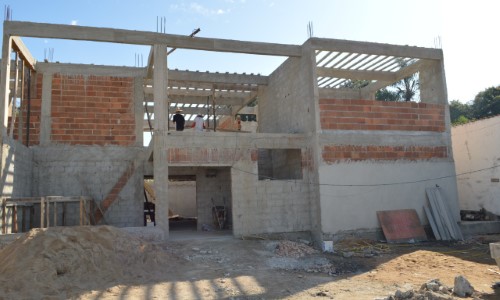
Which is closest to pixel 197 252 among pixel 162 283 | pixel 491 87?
pixel 162 283

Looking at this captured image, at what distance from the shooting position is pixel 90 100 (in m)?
12.6

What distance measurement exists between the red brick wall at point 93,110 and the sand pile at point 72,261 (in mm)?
5056

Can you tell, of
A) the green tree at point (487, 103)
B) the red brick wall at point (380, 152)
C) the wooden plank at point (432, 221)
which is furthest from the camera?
the green tree at point (487, 103)

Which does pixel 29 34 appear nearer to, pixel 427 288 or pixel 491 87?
pixel 427 288

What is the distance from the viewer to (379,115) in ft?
40.3

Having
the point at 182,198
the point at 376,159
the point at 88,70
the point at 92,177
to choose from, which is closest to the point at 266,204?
the point at 376,159

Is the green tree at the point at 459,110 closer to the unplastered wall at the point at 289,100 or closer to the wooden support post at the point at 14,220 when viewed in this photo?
the unplastered wall at the point at 289,100

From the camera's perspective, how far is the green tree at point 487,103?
30.1 m

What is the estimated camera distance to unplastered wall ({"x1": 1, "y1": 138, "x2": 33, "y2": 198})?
373 inches

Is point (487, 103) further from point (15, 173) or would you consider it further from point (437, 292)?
point (15, 173)

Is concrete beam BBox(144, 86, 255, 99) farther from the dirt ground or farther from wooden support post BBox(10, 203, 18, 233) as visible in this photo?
the dirt ground

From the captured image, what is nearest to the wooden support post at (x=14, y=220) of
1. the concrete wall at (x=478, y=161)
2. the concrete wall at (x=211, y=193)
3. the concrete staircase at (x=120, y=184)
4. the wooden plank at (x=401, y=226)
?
the concrete staircase at (x=120, y=184)

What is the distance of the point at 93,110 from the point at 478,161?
46.7 ft

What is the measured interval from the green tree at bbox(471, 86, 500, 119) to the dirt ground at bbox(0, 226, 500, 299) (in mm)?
24340
